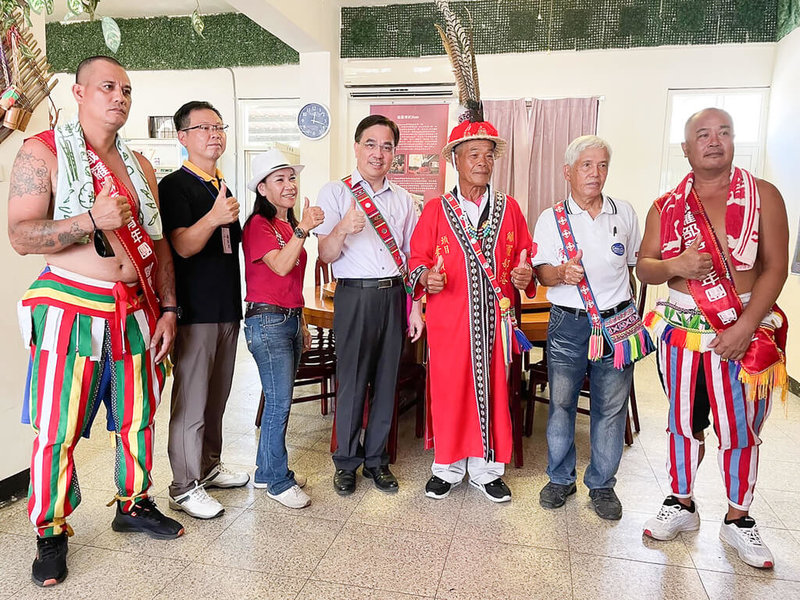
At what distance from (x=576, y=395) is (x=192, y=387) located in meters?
1.58

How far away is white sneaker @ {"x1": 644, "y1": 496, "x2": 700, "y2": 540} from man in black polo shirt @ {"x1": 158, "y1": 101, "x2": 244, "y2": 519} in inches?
67.7

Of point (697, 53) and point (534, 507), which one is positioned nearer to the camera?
point (534, 507)

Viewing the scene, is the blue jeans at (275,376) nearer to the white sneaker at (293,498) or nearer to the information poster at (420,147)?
the white sneaker at (293,498)

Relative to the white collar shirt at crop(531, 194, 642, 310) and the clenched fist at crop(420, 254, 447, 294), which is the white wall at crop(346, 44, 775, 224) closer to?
the white collar shirt at crop(531, 194, 642, 310)

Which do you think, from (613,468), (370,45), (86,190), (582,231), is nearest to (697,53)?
(370,45)

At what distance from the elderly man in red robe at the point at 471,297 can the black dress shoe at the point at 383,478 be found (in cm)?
19

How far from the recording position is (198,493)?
236 centimetres

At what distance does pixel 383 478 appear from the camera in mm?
2629

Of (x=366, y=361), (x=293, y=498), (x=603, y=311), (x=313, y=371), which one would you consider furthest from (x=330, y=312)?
(x=603, y=311)

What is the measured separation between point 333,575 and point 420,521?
1.65 ft

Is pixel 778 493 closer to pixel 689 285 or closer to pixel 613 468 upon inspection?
pixel 613 468

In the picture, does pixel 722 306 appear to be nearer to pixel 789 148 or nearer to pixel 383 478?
pixel 383 478

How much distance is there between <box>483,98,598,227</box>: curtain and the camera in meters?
5.36

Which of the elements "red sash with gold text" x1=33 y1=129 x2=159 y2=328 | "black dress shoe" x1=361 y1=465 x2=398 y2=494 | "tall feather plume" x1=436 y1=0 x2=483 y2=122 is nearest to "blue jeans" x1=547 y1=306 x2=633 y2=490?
"black dress shoe" x1=361 y1=465 x2=398 y2=494
